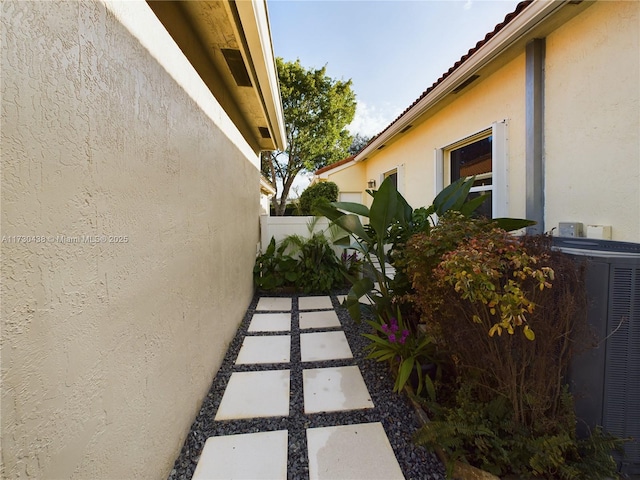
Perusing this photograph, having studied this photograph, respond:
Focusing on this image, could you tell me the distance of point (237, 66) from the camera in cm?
373

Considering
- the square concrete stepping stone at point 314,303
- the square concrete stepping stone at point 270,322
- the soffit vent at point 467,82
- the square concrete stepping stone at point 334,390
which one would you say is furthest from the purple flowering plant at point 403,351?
the soffit vent at point 467,82

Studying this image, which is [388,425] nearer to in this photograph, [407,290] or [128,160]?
[407,290]

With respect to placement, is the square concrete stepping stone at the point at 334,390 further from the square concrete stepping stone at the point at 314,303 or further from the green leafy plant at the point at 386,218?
the square concrete stepping stone at the point at 314,303

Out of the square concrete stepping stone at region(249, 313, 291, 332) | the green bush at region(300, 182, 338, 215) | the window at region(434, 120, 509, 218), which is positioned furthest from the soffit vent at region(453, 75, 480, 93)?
the green bush at region(300, 182, 338, 215)

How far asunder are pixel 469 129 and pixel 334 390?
4479mm

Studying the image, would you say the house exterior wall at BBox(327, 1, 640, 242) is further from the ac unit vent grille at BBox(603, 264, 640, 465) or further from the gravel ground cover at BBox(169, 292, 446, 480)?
the gravel ground cover at BBox(169, 292, 446, 480)

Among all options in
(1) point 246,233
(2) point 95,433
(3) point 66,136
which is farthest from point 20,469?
(1) point 246,233

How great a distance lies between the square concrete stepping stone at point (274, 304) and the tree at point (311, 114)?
36.5ft

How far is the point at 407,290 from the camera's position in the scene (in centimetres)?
293

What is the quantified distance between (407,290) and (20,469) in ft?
9.35

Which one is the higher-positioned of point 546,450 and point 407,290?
point 407,290

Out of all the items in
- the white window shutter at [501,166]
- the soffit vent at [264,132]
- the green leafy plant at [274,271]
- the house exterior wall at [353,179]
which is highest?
the soffit vent at [264,132]

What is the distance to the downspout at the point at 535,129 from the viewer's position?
10.3 feet

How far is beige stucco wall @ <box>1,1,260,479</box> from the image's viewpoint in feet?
2.69
